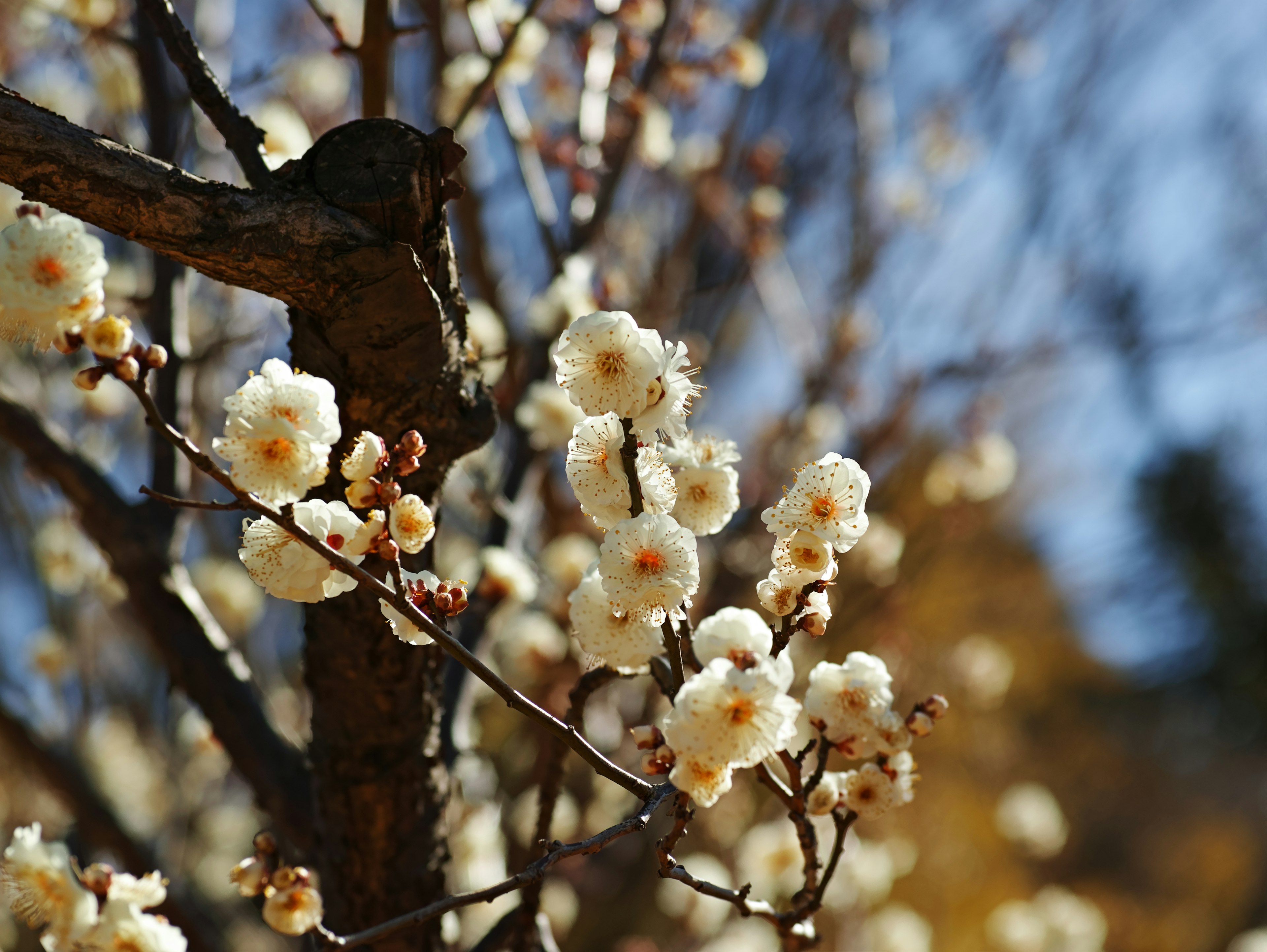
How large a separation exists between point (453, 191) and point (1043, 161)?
3586 millimetres

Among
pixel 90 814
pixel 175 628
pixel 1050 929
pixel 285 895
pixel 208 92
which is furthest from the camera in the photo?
pixel 1050 929

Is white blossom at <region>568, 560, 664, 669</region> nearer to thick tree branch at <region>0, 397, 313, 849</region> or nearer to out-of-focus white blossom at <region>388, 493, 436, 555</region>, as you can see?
out-of-focus white blossom at <region>388, 493, 436, 555</region>

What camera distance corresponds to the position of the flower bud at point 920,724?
3.38ft

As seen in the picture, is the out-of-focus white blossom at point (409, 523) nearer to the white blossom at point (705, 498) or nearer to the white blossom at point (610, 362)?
the white blossom at point (610, 362)

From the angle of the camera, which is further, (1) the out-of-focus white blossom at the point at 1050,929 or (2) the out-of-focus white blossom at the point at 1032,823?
(2) the out-of-focus white blossom at the point at 1032,823

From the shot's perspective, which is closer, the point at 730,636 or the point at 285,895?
the point at 730,636

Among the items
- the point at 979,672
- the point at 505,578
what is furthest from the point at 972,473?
the point at 505,578

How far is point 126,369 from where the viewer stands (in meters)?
0.78

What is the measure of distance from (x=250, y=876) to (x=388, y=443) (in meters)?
0.57

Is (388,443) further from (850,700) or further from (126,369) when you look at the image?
(850,700)

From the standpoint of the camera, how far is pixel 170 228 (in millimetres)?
919

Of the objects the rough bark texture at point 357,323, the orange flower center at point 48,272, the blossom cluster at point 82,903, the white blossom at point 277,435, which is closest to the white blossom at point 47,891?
the blossom cluster at point 82,903

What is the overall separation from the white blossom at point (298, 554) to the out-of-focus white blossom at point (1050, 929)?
4445 mm

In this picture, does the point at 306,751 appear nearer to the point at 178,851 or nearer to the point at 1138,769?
the point at 178,851
